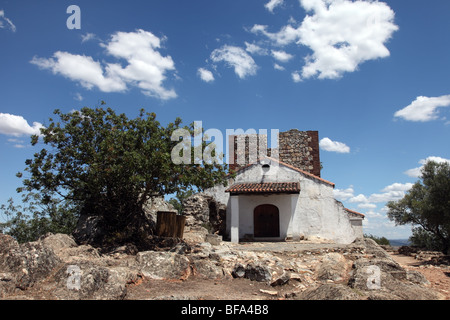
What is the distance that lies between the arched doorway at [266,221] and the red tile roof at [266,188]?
1.28 metres

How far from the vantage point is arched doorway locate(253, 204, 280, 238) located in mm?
18734

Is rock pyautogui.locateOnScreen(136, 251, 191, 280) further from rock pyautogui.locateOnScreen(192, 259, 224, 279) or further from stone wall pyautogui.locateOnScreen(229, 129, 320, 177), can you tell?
stone wall pyautogui.locateOnScreen(229, 129, 320, 177)

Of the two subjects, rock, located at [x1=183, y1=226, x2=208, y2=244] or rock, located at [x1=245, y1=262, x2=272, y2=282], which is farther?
rock, located at [x1=183, y1=226, x2=208, y2=244]

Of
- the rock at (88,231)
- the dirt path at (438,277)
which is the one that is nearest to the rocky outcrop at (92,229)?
the rock at (88,231)

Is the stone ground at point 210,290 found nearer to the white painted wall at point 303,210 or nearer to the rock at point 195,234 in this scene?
the rock at point 195,234

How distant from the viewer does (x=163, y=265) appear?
8664mm

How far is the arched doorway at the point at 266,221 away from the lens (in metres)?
18.7

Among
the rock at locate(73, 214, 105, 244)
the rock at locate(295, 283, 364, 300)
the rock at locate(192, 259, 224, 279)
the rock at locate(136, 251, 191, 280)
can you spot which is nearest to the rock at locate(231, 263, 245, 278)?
the rock at locate(192, 259, 224, 279)

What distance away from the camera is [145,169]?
418 inches

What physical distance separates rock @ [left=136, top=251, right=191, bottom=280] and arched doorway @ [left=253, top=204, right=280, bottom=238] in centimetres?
1025

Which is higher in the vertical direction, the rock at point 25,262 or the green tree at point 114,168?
the green tree at point 114,168
